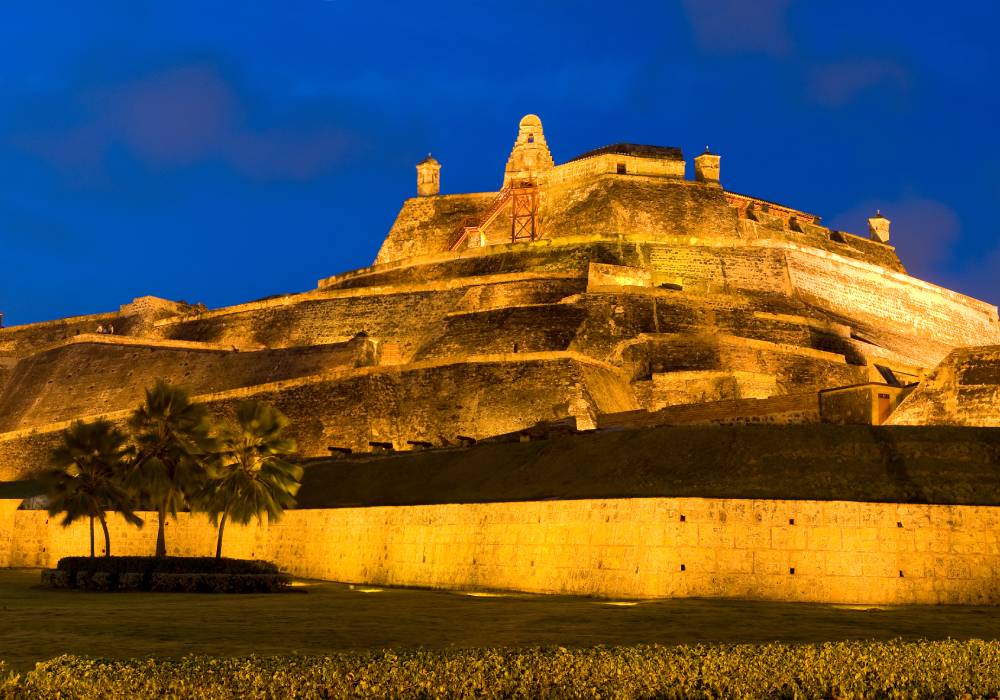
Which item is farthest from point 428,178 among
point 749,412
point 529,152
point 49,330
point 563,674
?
point 563,674

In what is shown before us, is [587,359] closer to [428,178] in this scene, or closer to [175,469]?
[175,469]

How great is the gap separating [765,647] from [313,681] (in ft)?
16.8

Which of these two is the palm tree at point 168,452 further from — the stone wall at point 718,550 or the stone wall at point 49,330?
the stone wall at point 49,330

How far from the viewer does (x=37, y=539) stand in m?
38.2

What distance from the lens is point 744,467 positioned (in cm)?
2525

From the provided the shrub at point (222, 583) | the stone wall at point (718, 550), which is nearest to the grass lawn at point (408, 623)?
the stone wall at point (718, 550)

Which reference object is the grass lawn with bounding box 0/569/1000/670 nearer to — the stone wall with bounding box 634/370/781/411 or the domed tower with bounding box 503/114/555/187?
the stone wall with bounding box 634/370/781/411

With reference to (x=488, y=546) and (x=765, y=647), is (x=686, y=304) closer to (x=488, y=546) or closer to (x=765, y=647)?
(x=488, y=546)

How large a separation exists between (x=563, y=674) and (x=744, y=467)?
13.9 m

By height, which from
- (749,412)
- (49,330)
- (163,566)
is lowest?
(163,566)

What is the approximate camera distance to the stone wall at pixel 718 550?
22078 millimetres

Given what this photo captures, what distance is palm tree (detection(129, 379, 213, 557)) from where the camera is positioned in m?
31.0

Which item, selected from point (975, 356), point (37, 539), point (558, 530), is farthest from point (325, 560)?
point (975, 356)

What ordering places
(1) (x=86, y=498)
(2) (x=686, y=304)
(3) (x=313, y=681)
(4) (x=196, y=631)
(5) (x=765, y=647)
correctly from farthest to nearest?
(2) (x=686, y=304)
(1) (x=86, y=498)
(4) (x=196, y=631)
(5) (x=765, y=647)
(3) (x=313, y=681)
